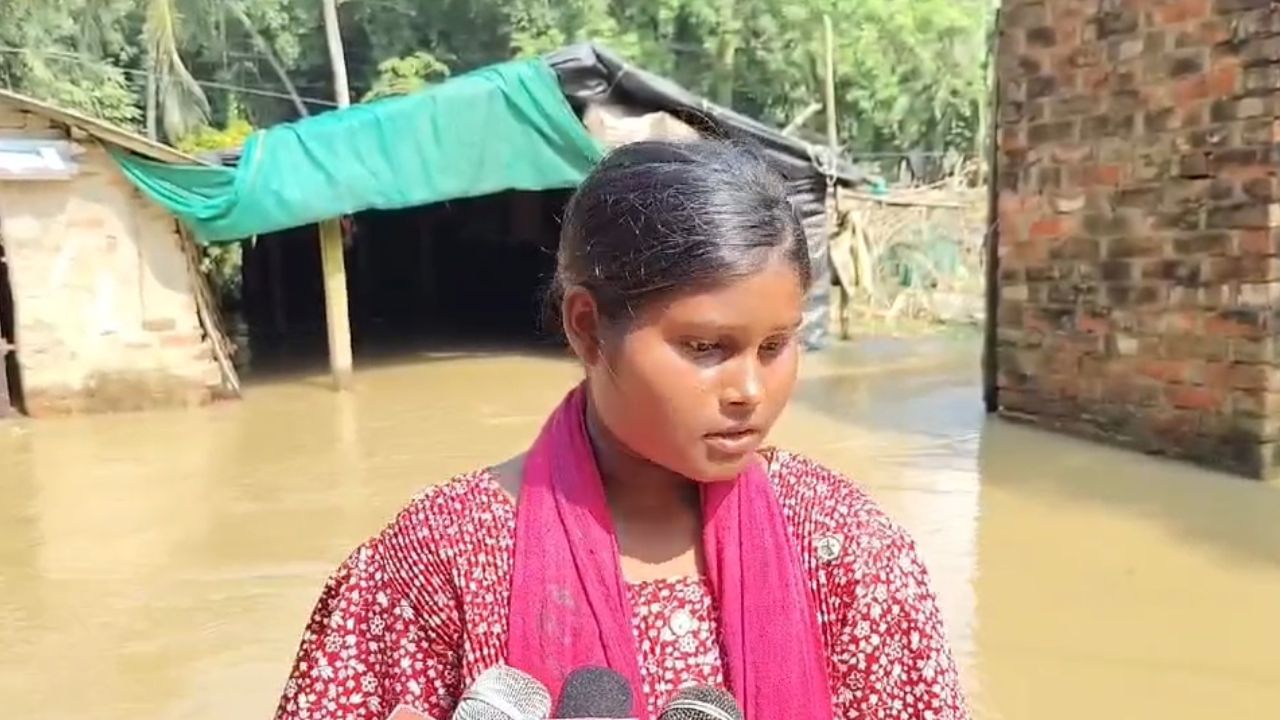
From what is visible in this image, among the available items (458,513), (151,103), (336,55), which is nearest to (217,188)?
(336,55)

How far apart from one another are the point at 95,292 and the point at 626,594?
870cm

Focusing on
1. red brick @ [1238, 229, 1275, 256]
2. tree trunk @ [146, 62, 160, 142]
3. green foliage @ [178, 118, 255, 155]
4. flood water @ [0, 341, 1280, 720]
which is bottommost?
flood water @ [0, 341, 1280, 720]

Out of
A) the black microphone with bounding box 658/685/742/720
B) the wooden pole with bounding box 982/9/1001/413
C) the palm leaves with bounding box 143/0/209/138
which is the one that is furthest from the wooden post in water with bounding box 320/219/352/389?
the palm leaves with bounding box 143/0/209/138

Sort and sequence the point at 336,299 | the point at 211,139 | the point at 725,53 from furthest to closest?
the point at 725,53, the point at 211,139, the point at 336,299

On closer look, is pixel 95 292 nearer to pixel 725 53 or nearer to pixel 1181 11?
pixel 1181 11

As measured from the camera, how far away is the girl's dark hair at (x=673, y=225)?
1292 mm

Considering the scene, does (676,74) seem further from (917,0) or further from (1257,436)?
(1257,436)

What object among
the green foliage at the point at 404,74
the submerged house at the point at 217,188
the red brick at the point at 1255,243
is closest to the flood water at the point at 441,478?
the submerged house at the point at 217,188

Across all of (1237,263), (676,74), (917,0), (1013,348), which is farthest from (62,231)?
(917,0)

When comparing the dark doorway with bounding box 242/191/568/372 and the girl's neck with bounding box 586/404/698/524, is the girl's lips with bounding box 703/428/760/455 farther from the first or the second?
the dark doorway with bounding box 242/191/568/372

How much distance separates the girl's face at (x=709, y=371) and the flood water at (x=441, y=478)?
2.55 metres

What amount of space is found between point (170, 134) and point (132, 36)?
15.1 feet

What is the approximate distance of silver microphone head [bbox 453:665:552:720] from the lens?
109 centimetres

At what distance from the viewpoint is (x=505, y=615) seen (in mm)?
1315
